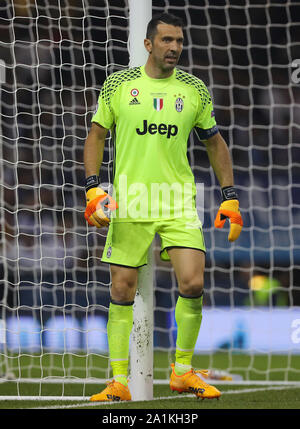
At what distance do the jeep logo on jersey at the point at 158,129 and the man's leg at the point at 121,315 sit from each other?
673 mm

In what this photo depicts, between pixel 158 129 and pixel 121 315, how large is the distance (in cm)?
93

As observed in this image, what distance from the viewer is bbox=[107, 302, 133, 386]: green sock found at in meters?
4.45

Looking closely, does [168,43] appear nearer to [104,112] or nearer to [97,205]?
[104,112]

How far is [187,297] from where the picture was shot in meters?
4.42

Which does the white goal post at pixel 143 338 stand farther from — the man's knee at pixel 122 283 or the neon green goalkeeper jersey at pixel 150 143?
the neon green goalkeeper jersey at pixel 150 143

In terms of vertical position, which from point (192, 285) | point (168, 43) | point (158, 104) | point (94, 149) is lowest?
point (192, 285)

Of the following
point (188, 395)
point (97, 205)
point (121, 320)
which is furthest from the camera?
point (188, 395)

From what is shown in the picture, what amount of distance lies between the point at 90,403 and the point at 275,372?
3.20 metres

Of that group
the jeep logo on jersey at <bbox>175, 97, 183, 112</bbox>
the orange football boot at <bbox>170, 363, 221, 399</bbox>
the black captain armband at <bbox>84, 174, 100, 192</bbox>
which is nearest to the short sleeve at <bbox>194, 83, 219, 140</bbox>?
the jeep logo on jersey at <bbox>175, 97, 183, 112</bbox>

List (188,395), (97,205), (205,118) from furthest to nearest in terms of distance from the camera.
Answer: (188,395)
(205,118)
(97,205)

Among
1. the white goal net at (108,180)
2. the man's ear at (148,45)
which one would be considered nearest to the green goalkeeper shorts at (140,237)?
the man's ear at (148,45)

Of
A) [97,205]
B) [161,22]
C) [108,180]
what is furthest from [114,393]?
[108,180]

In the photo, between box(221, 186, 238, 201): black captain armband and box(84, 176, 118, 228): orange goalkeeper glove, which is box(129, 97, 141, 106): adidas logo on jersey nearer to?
box(84, 176, 118, 228): orange goalkeeper glove

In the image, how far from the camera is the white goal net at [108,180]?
920 centimetres
